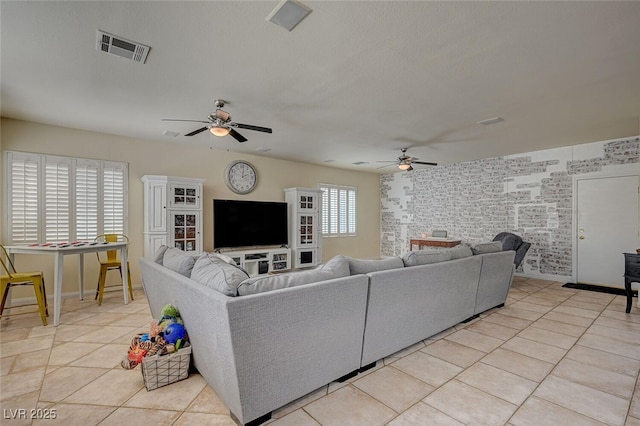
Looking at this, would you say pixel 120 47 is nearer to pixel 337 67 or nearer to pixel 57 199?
pixel 337 67

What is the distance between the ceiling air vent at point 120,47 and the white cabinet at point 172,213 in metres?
2.66

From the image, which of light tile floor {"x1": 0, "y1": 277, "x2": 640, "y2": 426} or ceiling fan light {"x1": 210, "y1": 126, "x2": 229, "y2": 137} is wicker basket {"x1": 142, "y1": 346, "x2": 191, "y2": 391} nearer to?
light tile floor {"x1": 0, "y1": 277, "x2": 640, "y2": 426}

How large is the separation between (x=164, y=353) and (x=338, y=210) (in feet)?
19.9

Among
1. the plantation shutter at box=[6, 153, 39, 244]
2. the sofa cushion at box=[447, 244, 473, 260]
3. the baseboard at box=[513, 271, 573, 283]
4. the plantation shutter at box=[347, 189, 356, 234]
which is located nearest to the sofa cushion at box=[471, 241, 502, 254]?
the sofa cushion at box=[447, 244, 473, 260]

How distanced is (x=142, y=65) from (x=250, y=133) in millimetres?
2135

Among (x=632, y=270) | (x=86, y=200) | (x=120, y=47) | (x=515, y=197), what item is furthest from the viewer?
(x=515, y=197)

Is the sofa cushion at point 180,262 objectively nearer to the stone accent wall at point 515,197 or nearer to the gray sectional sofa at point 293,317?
the gray sectional sofa at point 293,317

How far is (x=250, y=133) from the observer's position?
183 inches

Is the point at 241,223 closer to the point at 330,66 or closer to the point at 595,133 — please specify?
the point at 330,66

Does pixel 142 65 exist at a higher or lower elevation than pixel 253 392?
higher

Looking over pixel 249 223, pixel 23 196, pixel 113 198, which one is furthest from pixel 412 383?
pixel 23 196

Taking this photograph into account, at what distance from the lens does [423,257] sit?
2.75 metres

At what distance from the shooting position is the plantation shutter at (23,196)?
4.00m

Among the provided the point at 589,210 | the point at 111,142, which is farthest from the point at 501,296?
the point at 111,142
